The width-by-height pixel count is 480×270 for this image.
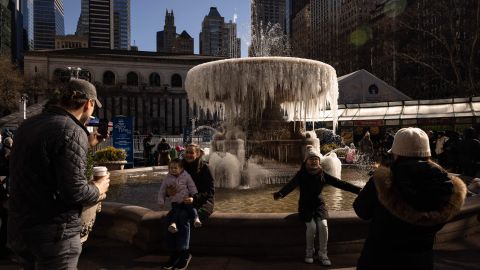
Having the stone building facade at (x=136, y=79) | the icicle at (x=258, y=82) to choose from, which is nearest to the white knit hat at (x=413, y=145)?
the icicle at (x=258, y=82)

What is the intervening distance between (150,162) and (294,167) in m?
9.70

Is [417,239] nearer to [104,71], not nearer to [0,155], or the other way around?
[0,155]

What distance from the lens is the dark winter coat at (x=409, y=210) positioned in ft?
7.87

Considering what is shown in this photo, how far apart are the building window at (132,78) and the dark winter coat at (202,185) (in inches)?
2964

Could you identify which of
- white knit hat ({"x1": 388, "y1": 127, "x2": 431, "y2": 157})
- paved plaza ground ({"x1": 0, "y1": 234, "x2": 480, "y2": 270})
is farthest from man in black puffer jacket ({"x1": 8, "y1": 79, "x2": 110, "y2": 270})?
paved plaza ground ({"x1": 0, "y1": 234, "x2": 480, "y2": 270})

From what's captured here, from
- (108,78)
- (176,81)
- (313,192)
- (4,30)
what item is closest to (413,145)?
(313,192)

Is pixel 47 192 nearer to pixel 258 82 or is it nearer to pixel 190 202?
pixel 190 202

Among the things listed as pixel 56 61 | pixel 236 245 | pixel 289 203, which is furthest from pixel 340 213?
pixel 56 61

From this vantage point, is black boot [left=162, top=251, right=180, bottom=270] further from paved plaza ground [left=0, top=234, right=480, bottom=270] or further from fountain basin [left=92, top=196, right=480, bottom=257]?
fountain basin [left=92, top=196, right=480, bottom=257]

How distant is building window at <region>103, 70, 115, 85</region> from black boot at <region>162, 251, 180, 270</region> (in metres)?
75.0

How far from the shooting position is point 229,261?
5.02 metres

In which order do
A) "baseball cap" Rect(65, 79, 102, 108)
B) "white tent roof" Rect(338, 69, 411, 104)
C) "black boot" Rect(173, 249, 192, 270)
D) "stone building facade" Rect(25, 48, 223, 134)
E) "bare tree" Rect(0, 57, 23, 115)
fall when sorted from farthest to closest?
"stone building facade" Rect(25, 48, 223, 134) < "bare tree" Rect(0, 57, 23, 115) < "white tent roof" Rect(338, 69, 411, 104) < "black boot" Rect(173, 249, 192, 270) < "baseball cap" Rect(65, 79, 102, 108)

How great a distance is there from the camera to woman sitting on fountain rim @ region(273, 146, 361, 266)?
4873mm

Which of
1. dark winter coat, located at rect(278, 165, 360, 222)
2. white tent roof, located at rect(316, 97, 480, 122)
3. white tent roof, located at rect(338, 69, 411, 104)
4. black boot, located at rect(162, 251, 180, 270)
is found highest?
white tent roof, located at rect(338, 69, 411, 104)
